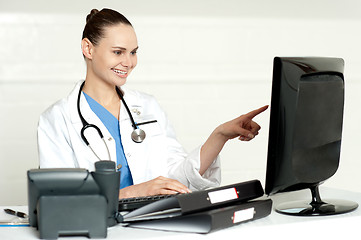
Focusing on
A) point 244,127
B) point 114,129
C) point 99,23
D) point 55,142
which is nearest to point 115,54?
point 99,23

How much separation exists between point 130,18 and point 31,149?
869 mm

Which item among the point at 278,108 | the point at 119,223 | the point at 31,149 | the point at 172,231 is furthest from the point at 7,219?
the point at 31,149

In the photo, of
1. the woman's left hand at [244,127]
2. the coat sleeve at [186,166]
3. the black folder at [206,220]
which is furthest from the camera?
the coat sleeve at [186,166]

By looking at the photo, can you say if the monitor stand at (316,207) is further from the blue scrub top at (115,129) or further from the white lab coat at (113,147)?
the blue scrub top at (115,129)

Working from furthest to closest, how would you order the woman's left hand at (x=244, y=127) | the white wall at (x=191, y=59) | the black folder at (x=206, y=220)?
the white wall at (x=191, y=59) < the woman's left hand at (x=244, y=127) < the black folder at (x=206, y=220)

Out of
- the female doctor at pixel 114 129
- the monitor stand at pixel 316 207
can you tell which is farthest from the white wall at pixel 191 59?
the monitor stand at pixel 316 207

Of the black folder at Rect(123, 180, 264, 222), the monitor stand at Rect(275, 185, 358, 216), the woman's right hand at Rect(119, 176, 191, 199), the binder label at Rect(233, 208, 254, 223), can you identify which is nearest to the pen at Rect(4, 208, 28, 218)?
the black folder at Rect(123, 180, 264, 222)

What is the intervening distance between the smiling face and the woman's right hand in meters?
0.46

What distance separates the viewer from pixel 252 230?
1278 mm

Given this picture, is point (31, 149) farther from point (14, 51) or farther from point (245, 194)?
point (245, 194)

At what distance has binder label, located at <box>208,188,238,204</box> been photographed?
Answer: 4.23ft

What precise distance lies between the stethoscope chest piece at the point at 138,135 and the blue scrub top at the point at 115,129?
0.05 metres

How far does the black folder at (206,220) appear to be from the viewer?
1221 mm

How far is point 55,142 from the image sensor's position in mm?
2041
